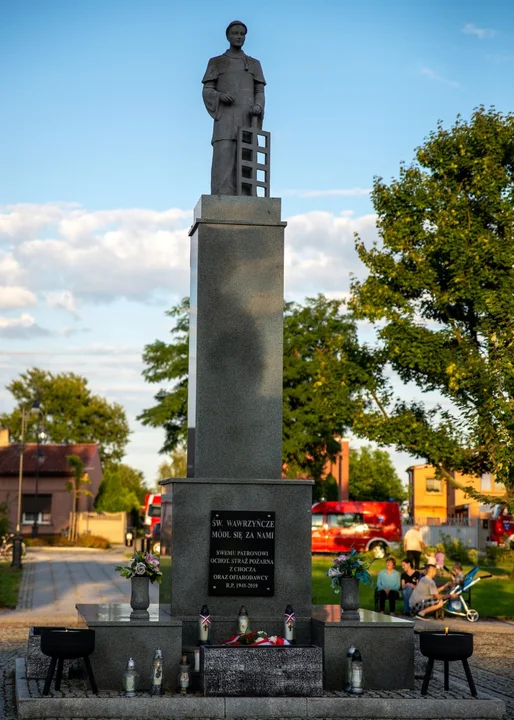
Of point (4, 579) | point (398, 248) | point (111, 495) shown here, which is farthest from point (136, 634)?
point (111, 495)

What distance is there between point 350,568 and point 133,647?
271 centimetres

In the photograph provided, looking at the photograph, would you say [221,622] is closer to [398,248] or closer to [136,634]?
[136,634]

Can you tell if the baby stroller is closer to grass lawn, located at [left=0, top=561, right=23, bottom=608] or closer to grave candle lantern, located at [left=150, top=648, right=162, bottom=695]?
grass lawn, located at [left=0, top=561, right=23, bottom=608]

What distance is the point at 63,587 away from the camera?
31234 mm

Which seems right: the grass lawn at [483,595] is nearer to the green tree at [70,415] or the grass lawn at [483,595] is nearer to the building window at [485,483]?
the building window at [485,483]

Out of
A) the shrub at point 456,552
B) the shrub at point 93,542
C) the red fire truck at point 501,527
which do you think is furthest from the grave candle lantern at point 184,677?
the shrub at point 93,542

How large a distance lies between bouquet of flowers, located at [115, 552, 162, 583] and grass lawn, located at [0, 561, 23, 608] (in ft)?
43.5

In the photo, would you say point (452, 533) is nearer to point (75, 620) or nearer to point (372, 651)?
point (75, 620)

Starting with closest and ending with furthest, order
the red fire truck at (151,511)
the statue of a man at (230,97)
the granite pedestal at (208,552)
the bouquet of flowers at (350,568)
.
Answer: the bouquet of flowers at (350,568) → the granite pedestal at (208,552) → the statue of a man at (230,97) → the red fire truck at (151,511)

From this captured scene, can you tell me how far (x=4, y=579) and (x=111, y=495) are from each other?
125ft

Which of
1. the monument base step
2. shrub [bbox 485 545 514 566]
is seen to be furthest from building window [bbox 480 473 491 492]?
the monument base step

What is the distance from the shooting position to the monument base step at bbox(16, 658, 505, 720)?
11.7 meters

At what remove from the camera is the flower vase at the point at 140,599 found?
1334cm

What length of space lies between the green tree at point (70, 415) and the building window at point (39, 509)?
22918mm
